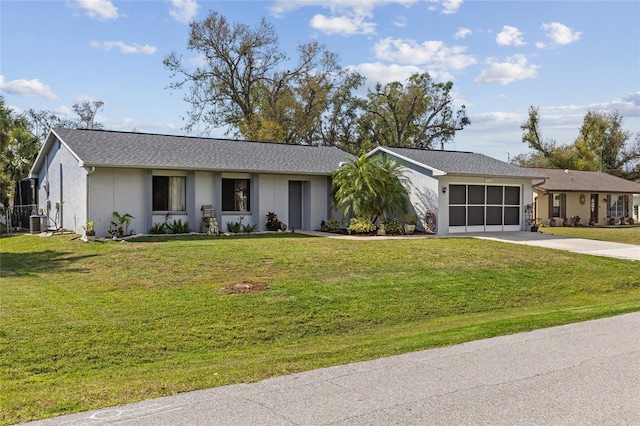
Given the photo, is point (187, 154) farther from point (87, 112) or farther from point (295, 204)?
point (87, 112)

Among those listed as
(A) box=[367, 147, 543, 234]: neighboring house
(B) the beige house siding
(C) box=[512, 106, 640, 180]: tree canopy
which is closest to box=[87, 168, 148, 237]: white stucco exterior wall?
(A) box=[367, 147, 543, 234]: neighboring house

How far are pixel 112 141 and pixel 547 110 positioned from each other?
43062 mm

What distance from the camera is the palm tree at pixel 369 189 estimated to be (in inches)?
787

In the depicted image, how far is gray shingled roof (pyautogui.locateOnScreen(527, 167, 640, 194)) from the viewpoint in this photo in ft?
105

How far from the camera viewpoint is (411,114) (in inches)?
1734

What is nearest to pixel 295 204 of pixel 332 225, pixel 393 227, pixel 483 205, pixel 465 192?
pixel 332 225

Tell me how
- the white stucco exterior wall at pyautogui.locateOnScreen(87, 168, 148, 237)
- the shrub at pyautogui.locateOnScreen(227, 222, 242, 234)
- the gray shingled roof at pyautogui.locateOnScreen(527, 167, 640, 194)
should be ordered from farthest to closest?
the gray shingled roof at pyautogui.locateOnScreen(527, 167, 640, 194) → the shrub at pyautogui.locateOnScreen(227, 222, 242, 234) → the white stucco exterior wall at pyautogui.locateOnScreen(87, 168, 148, 237)

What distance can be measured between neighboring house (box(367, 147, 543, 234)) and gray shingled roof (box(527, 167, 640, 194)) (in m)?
8.98

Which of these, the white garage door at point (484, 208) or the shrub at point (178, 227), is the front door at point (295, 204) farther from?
the white garage door at point (484, 208)

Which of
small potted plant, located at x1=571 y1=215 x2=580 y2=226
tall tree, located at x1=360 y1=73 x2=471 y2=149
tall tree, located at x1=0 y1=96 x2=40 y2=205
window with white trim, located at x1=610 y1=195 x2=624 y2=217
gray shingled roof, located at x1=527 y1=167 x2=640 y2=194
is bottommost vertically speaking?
small potted plant, located at x1=571 y1=215 x2=580 y2=226

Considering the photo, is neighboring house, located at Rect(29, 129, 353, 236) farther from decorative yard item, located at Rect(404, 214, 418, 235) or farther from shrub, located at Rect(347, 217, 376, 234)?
decorative yard item, located at Rect(404, 214, 418, 235)

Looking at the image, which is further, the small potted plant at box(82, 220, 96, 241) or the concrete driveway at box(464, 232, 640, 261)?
the concrete driveway at box(464, 232, 640, 261)

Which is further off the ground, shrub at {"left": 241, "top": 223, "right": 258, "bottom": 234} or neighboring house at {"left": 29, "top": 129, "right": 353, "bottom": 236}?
neighboring house at {"left": 29, "top": 129, "right": 353, "bottom": 236}

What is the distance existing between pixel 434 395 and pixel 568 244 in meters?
15.4
